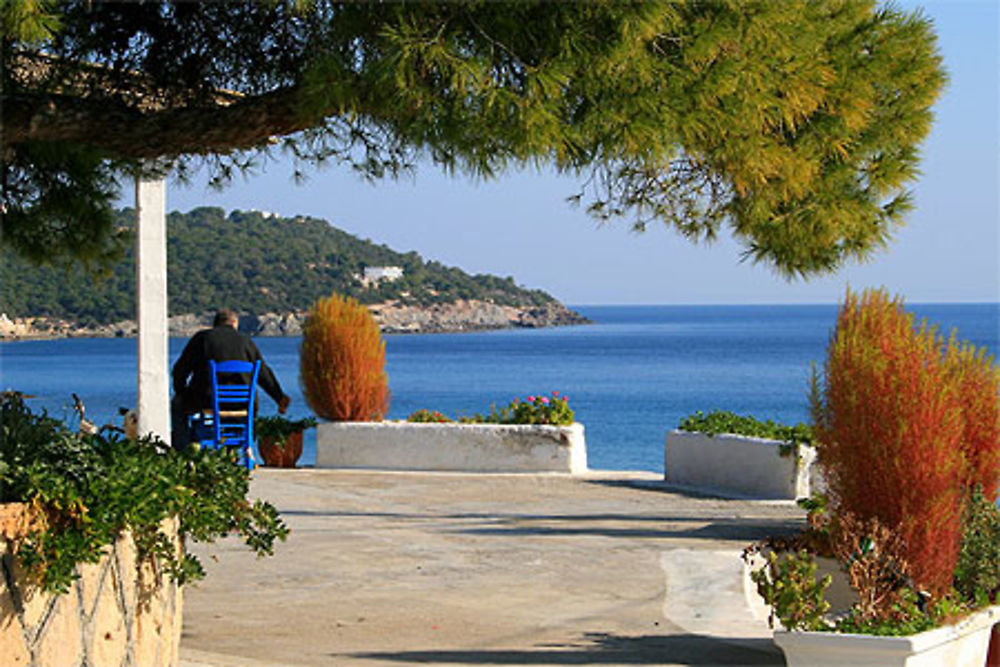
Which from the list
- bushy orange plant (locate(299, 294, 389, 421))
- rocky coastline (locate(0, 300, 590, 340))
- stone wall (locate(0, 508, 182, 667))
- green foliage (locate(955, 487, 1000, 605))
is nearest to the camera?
stone wall (locate(0, 508, 182, 667))

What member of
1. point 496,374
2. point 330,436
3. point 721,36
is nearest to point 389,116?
point 721,36

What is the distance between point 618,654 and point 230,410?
18.9 ft

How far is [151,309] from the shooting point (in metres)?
10.9

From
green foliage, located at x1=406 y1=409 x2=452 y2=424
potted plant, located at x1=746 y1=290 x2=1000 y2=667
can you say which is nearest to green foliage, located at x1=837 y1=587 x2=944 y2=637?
potted plant, located at x1=746 y1=290 x2=1000 y2=667

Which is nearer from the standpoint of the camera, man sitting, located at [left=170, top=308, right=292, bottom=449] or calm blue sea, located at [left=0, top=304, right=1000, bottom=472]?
man sitting, located at [left=170, top=308, right=292, bottom=449]

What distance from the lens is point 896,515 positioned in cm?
619

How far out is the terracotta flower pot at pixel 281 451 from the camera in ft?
48.5

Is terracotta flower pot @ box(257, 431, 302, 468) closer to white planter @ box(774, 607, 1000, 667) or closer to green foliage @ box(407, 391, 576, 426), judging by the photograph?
green foliage @ box(407, 391, 576, 426)

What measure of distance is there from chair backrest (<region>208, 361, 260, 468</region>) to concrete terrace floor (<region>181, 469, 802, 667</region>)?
2.29 ft

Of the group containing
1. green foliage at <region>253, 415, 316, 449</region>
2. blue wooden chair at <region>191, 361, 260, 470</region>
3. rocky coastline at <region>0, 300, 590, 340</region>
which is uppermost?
rocky coastline at <region>0, 300, 590, 340</region>

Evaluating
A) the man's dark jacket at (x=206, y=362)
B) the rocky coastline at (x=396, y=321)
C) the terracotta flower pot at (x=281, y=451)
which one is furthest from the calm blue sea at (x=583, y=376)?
the man's dark jacket at (x=206, y=362)

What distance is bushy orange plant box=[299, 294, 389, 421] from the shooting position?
14.4 metres

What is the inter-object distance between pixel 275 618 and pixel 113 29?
303cm

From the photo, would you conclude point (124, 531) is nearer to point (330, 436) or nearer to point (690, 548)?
point (690, 548)
